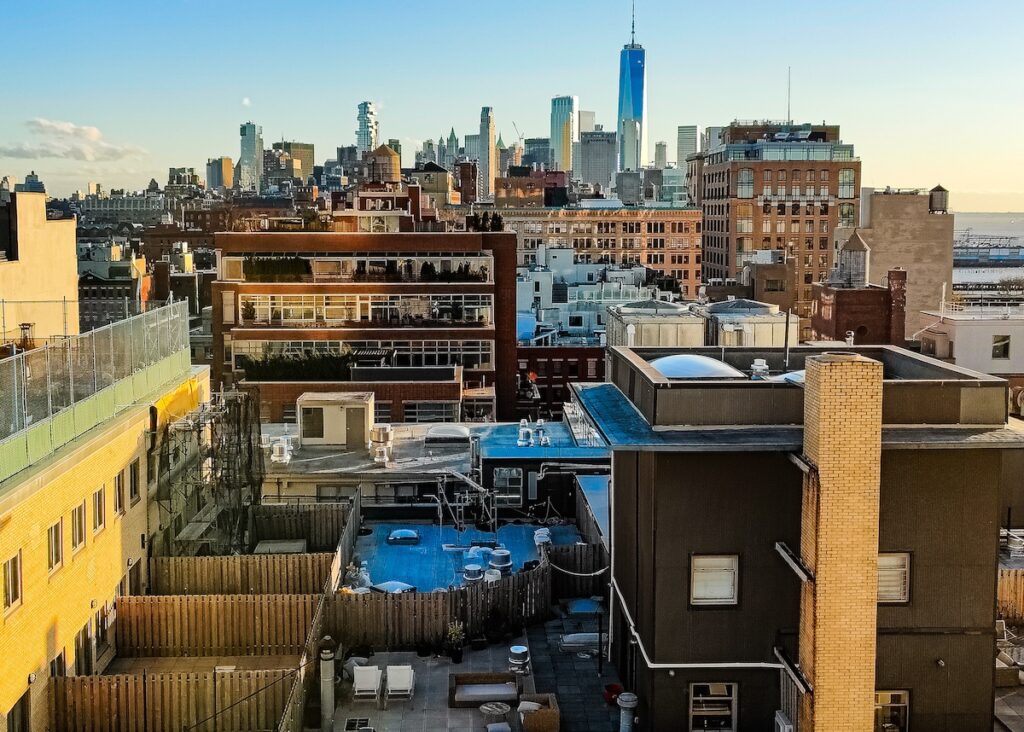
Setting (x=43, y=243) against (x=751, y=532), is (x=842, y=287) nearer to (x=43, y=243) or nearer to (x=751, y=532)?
(x=43, y=243)

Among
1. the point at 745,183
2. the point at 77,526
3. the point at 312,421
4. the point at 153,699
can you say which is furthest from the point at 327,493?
the point at 745,183

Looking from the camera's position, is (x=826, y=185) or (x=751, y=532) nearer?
(x=751, y=532)

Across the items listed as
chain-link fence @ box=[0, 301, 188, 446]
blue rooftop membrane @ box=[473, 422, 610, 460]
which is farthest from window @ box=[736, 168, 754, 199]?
chain-link fence @ box=[0, 301, 188, 446]

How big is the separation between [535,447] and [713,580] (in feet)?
71.8

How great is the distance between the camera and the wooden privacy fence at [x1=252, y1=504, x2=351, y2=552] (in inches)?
1406

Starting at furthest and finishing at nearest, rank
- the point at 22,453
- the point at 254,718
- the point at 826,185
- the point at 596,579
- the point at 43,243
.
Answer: the point at 826,185 < the point at 43,243 < the point at 596,579 < the point at 254,718 < the point at 22,453

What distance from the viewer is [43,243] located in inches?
2263

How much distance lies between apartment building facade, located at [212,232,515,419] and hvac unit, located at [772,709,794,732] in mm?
50814

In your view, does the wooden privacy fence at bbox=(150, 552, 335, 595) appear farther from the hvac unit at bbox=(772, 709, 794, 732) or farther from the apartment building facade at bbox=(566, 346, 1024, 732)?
the hvac unit at bbox=(772, 709, 794, 732)

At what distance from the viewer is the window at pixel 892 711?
22.3m

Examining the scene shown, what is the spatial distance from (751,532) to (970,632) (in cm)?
455

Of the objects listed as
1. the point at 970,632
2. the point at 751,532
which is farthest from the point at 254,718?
the point at 970,632

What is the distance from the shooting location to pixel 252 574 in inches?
1200

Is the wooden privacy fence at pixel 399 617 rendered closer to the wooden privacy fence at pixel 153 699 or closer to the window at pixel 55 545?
the wooden privacy fence at pixel 153 699
